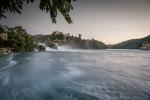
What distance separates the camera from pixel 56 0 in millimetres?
4062

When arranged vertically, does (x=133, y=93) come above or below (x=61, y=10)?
below

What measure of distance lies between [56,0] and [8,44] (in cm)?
6223

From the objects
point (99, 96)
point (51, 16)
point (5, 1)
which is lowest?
point (99, 96)

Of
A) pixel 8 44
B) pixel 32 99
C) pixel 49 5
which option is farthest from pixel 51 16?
pixel 8 44

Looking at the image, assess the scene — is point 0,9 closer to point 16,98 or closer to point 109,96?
point 16,98

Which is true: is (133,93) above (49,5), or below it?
below

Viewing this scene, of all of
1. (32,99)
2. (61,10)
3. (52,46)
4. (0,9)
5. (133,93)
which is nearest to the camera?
(61,10)

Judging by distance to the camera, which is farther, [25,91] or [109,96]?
[25,91]

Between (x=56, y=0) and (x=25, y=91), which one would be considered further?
(x=25, y=91)

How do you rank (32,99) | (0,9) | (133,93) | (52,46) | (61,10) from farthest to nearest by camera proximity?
(52,46) < (133,93) < (32,99) < (0,9) < (61,10)

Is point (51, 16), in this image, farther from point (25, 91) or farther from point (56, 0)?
point (25, 91)

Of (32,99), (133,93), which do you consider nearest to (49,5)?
(32,99)

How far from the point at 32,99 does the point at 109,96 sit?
3.75 meters

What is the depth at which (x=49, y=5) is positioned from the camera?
404cm
